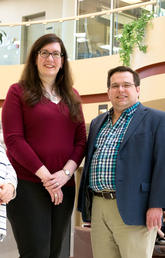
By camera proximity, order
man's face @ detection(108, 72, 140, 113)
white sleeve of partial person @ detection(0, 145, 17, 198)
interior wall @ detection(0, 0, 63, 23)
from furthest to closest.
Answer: interior wall @ detection(0, 0, 63, 23), man's face @ detection(108, 72, 140, 113), white sleeve of partial person @ detection(0, 145, 17, 198)

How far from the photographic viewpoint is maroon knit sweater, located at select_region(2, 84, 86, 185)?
2.63 m

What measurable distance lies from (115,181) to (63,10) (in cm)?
1278

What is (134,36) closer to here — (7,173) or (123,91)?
(123,91)

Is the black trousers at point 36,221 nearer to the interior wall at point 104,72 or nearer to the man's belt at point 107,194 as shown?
the man's belt at point 107,194

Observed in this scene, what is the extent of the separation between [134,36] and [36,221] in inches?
247

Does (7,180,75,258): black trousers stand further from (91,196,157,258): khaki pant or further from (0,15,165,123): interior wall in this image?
(0,15,165,123): interior wall

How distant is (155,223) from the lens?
2.57 metres

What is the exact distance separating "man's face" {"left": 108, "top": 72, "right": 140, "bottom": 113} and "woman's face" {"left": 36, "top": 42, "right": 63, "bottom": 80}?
15.4 inches

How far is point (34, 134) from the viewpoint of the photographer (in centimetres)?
266

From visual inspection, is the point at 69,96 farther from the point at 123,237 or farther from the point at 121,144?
the point at 123,237

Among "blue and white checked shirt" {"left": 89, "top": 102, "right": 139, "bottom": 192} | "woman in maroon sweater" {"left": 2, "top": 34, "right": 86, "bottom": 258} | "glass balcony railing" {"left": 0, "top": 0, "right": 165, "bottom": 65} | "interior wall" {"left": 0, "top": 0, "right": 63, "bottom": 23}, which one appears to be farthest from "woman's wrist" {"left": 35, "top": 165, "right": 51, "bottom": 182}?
"interior wall" {"left": 0, "top": 0, "right": 63, "bottom": 23}

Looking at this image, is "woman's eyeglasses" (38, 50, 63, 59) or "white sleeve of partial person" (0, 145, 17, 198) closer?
"white sleeve of partial person" (0, 145, 17, 198)

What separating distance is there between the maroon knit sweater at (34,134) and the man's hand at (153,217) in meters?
0.53

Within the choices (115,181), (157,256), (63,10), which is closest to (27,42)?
(63,10)
